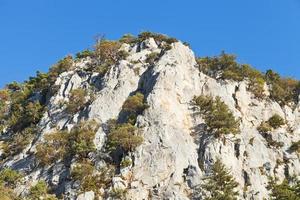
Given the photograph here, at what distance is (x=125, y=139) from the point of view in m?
56.9

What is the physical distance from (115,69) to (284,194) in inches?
1356

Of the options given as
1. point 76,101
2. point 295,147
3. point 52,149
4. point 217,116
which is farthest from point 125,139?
point 295,147

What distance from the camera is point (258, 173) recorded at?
5825 cm

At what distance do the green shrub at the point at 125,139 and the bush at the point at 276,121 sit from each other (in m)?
20.2

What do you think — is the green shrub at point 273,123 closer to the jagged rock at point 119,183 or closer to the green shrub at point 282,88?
the green shrub at point 282,88

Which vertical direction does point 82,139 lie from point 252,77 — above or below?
below

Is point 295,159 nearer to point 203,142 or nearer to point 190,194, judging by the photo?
point 203,142

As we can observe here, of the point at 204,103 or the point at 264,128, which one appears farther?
the point at 264,128

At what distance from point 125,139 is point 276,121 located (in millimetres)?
23014

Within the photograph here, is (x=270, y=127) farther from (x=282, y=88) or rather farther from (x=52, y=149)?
(x=52, y=149)

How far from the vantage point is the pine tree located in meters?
49.3

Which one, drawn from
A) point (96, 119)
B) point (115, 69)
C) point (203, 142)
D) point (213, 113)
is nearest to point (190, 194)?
point (203, 142)

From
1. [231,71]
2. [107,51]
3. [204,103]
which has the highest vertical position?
[107,51]

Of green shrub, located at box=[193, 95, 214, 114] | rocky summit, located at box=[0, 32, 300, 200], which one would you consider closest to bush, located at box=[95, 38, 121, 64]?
rocky summit, located at box=[0, 32, 300, 200]
